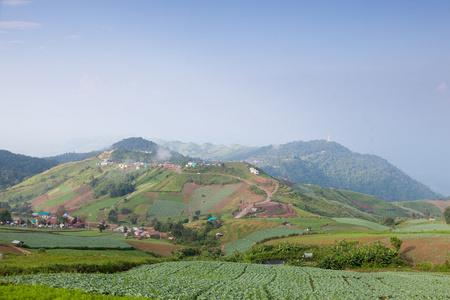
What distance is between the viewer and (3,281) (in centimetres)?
1888

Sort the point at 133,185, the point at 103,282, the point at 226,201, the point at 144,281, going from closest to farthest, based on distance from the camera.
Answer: the point at 103,282 < the point at 144,281 < the point at 226,201 < the point at 133,185

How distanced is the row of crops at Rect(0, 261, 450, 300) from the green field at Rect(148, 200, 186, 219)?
112473mm

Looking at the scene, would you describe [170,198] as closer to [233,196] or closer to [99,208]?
[233,196]

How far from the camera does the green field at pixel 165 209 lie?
459 feet

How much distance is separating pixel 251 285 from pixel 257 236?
62.2 meters

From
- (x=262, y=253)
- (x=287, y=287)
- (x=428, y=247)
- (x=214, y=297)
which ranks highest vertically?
(x=214, y=297)

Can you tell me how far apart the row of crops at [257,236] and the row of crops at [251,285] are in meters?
45.3

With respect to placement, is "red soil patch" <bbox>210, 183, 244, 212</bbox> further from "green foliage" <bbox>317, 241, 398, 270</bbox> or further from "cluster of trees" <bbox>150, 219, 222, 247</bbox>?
"green foliage" <bbox>317, 241, 398, 270</bbox>

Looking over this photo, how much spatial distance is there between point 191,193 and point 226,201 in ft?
89.6

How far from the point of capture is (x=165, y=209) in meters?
145

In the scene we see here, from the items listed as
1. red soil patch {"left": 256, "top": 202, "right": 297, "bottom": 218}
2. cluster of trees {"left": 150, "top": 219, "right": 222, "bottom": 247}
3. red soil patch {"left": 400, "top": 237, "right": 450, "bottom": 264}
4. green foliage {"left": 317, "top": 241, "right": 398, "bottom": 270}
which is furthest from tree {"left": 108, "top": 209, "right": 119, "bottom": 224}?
red soil patch {"left": 400, "top": 237, "right": 450, "bottom": 264}

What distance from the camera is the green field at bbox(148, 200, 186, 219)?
14000 centimetres

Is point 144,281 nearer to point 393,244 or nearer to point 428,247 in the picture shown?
point 393,244

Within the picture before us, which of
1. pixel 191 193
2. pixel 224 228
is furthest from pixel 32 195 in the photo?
pixel 224 228
